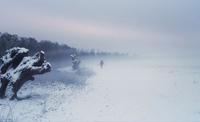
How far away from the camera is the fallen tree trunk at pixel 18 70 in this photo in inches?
306

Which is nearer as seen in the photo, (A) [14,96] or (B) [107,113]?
(B) [107,113]

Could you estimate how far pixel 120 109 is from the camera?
671 centimetres

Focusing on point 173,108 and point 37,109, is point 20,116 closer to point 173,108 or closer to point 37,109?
point 37,109

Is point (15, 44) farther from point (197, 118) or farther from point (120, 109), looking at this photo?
point (197, 118)

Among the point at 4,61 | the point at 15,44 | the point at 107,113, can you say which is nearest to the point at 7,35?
the point at 15,44

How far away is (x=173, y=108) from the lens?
22.0 feet

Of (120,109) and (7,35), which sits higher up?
(7,35)

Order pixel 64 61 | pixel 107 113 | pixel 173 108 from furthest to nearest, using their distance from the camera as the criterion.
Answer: pixel 64 61, pixel 173 108, pixel 107 113

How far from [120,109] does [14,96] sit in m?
7.33

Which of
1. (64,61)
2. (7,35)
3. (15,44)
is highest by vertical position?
(7,35)

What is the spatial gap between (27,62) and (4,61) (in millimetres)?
1819

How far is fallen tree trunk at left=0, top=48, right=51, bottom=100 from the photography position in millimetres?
7777

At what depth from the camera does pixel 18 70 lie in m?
8.01

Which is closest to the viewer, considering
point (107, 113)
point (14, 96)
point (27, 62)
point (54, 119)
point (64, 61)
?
point (54, 119)
